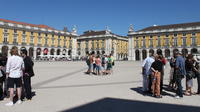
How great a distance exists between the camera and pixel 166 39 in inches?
2421

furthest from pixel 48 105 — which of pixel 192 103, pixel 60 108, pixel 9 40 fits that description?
pixel 9 40

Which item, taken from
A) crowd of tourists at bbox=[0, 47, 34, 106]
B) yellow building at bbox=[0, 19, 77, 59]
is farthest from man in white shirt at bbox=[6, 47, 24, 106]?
yellow building at bbox=[0, 19, 77, 59]

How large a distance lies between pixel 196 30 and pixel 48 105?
190ft

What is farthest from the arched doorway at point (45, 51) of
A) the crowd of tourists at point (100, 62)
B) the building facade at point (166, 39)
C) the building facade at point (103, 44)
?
the crowd of tourists at point (100, 62)

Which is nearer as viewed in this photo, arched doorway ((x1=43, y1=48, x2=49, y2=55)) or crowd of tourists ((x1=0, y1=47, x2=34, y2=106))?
crowd of tourists ((x1=0, y1=47, x2=34, y2=106))

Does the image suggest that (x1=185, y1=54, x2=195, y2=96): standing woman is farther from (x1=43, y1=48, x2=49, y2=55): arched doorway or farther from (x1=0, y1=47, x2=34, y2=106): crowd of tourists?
(x1=43, y1=48, x2=49, y2=55): arched doorway

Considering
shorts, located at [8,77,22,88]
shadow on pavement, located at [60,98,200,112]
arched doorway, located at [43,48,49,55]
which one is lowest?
shadow on pavement, located at [60,98,200,112]

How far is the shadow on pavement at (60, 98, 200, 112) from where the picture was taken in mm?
5332

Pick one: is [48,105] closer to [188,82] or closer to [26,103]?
[26,103]

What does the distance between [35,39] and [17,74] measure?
56.1 meters

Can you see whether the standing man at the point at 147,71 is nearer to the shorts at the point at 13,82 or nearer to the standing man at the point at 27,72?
the standing man at the point at 27,72

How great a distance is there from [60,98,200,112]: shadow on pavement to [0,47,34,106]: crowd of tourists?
70.5 inches

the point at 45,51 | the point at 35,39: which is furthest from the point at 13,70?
the point at 45,51

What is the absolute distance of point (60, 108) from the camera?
5434 millimetres
